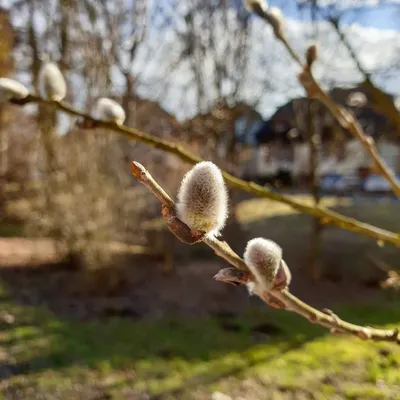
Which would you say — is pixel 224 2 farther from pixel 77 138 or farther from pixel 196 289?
pixel 196 289

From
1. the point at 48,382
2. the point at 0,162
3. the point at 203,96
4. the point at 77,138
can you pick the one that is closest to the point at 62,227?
the point at 77,138

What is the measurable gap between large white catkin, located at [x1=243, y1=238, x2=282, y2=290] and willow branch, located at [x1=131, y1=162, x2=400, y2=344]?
0.6 inches

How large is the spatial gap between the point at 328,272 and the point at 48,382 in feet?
11.2

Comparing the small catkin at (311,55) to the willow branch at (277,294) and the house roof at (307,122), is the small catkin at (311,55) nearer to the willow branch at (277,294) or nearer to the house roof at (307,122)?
the willow branch at (277,294)

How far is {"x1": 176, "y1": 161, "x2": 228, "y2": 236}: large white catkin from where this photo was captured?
48 centimetres

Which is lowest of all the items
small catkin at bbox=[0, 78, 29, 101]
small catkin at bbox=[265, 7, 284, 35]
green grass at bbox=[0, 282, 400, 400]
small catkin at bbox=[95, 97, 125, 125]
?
green grass at bbox=[0, 282, 400, 400]

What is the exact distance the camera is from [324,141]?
711cm

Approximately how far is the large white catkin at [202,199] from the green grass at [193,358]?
2.20 m

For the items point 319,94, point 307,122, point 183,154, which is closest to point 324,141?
Answer: point 307,122

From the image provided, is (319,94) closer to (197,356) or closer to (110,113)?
(110,113)

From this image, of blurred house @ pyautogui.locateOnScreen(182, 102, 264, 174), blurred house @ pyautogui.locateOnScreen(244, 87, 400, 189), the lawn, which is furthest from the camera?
blurred house @ pyautogui.locateOnScreen(182, 102, 264, 174)

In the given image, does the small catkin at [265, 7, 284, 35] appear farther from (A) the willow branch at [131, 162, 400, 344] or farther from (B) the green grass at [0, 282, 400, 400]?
(B) the green grass at [0, 282, 400, 400]

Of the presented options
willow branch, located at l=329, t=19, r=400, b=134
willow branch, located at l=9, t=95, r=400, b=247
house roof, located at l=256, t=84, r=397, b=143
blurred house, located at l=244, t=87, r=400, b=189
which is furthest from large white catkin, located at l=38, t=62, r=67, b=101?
house roof, located at l=256, t=84, r=397, b=143

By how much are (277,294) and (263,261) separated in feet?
0.18
